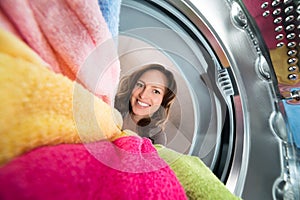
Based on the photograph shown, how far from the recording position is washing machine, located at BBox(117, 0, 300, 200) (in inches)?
24.2

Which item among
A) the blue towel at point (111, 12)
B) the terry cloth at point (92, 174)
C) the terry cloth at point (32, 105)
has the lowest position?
the terry cloth at point (92, 174)

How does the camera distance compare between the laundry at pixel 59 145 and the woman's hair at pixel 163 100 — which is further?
the woman's hair at pixel 163 100

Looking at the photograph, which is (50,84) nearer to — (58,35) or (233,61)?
(58,35)

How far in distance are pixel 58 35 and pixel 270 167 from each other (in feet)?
1.88

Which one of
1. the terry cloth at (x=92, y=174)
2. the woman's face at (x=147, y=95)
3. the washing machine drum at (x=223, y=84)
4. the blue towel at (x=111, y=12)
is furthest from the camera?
the washing machine drum at (x=223, y=84)

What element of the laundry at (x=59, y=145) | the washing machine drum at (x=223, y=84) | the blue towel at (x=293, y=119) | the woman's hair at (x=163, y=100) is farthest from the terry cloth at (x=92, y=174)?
the blue towel at (x=293, y=119)

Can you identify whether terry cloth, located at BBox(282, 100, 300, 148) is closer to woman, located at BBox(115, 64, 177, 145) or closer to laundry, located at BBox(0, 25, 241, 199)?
woman, located at BBox(115, 64, 177, 145)

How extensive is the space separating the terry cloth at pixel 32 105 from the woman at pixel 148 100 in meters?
0.16

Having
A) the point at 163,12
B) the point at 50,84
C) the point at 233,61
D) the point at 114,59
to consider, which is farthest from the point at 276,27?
the point at 50,84

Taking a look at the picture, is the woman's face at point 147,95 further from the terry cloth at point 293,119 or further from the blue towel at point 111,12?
the terry cloth at point 293,119

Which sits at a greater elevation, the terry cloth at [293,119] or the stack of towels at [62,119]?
the terry cloth at [293,119]

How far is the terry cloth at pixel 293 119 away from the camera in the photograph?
0.65 metres

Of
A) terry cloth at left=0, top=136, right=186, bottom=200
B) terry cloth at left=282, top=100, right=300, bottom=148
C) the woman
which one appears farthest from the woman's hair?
terry cloth at left=282, top=100, right=300, bottom=148

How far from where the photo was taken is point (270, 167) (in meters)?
0.69
